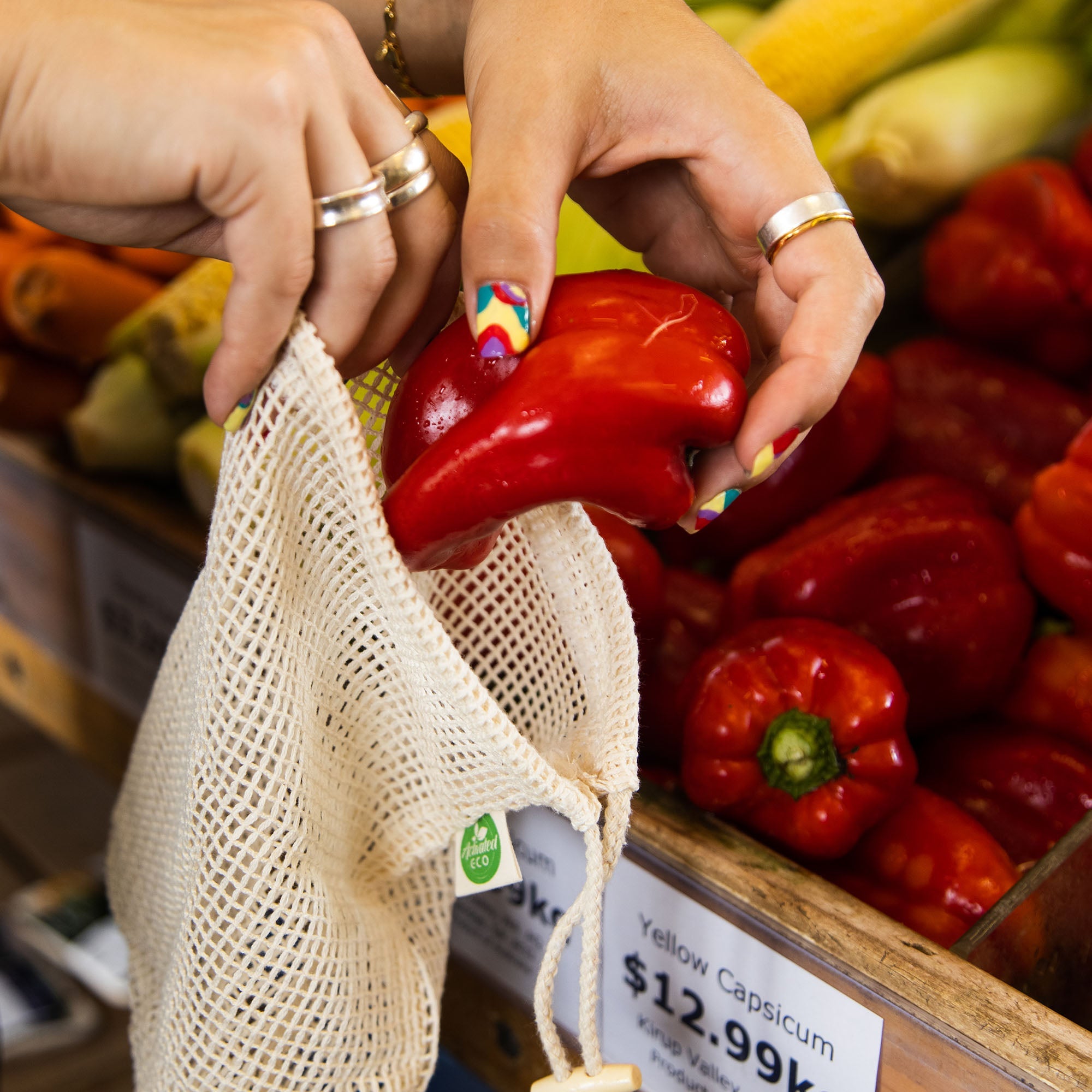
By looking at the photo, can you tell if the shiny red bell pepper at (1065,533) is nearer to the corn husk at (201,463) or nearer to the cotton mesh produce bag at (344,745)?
the cotton mesh produce bag at (344,745)

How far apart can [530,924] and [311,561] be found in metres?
0.36

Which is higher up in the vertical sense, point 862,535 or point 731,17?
point 731,17

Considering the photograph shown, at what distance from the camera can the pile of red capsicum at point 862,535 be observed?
50 cm

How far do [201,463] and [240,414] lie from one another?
582 mm

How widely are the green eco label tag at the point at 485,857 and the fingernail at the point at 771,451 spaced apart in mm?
230

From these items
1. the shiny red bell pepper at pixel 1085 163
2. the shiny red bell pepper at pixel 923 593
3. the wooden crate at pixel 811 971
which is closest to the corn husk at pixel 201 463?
the wooden crate at pixel 811 971

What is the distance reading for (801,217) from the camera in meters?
0.54

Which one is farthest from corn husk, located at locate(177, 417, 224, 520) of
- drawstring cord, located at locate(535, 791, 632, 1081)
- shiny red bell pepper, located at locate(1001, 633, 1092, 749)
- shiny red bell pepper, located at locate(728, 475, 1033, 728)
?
shiny red bell pepper, located at locate(1001, 633, 1092, 749)

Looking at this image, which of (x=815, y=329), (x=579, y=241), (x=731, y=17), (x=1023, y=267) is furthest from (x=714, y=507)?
(x=731, y=17)

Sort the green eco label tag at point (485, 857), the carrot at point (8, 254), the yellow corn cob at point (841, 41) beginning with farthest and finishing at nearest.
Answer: the carrot at point (8, 254) < the yellow corn cob at point (841, 41) < the green eco label tag at point (485, 857)

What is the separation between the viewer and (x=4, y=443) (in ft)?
4.32

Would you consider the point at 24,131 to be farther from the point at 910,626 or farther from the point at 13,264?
the point at 13,264

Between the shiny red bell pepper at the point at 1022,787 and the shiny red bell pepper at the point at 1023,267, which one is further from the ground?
the shiny red bell pepper at the point at 1023,267

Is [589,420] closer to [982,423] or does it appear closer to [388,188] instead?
[388,188]
